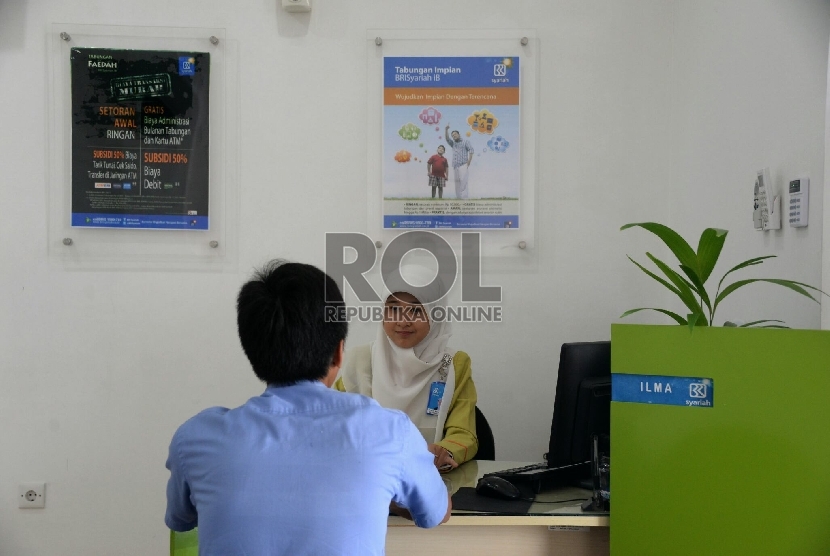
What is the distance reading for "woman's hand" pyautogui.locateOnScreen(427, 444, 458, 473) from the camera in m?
2.04

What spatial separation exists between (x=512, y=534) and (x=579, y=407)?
1.34 ft

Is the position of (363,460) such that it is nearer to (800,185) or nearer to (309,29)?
(800,185)

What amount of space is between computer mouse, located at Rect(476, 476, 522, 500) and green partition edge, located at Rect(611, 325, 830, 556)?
25cm

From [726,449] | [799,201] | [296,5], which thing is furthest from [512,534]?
[296,5]

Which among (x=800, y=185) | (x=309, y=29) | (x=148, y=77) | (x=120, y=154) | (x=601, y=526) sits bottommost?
(x=601, y=526)

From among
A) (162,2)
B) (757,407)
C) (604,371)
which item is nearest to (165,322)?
(162,2)

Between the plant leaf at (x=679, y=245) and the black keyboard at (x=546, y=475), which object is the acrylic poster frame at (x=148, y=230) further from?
the plant leaf at (x=679, y=245)

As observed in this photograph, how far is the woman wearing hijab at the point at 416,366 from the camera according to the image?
8.11ft

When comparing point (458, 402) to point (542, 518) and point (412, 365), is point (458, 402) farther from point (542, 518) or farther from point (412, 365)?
point (542, 518)

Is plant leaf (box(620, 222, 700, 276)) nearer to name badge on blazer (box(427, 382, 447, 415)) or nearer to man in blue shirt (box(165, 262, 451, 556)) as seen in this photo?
man in blue shirt (box(165, 262, 451, 556))

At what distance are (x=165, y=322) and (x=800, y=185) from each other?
2336 mm

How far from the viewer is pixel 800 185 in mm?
1923

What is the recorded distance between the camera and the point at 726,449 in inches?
59.2

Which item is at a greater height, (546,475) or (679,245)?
(679,245)
